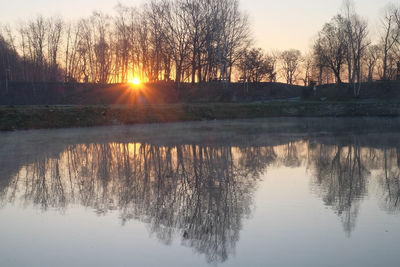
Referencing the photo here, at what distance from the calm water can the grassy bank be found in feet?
42.0

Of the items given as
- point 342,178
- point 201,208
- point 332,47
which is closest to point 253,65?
point 332,47

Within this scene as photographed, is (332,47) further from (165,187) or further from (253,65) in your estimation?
(165,187)

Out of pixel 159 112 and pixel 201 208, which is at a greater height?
pixel 159 112

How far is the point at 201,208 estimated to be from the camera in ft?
26.1

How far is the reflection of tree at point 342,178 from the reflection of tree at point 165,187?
172 centimetres

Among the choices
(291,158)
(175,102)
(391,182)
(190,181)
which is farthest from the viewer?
(175,102)

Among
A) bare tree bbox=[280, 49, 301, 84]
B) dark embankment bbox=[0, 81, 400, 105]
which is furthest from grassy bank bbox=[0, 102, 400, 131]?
bare tree bbox=[280, 49, 301, 84]

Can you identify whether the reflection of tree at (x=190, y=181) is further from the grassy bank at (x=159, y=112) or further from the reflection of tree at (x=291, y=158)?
the grassy bank at (x=159, y=112)

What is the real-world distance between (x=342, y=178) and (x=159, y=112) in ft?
80.2

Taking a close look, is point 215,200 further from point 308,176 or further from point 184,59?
point 184,59

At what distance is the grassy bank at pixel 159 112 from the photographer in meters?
27.7

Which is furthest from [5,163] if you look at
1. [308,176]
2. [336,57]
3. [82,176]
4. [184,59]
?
[336,57]

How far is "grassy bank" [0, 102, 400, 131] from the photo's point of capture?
27.7 m

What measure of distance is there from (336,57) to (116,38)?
34.4 metres
